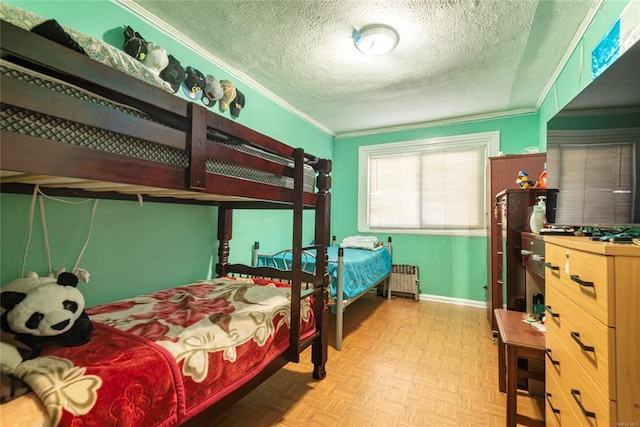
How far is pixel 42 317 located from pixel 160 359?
0.46m

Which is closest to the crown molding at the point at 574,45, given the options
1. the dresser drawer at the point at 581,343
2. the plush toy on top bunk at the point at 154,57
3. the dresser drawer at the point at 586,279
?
the dresser drawer at the point at 586,279

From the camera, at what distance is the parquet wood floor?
150cm

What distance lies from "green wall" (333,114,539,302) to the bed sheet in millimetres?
674

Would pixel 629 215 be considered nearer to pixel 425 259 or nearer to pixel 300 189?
pixel 300 189

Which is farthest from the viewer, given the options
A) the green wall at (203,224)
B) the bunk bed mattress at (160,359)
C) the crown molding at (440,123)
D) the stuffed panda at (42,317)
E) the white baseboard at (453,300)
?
the white baseboard at (453,300)

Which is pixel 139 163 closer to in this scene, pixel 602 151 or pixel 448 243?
pixel 602 151

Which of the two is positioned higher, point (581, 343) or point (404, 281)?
point (581, 343)

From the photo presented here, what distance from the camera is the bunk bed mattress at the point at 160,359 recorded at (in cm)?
76

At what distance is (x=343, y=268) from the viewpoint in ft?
8.12

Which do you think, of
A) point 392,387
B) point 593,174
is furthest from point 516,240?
point 392,387

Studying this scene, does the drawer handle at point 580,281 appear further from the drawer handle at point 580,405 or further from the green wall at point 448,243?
the green wall at point 448,243

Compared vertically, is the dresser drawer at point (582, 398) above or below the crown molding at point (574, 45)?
A: below

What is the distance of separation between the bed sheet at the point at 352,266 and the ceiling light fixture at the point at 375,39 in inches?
68.1

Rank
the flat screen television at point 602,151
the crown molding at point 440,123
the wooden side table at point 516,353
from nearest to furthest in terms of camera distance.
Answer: the flat screen television at point 602,151, the wooden side table at point 516,353, the crown molding at point 440,123
